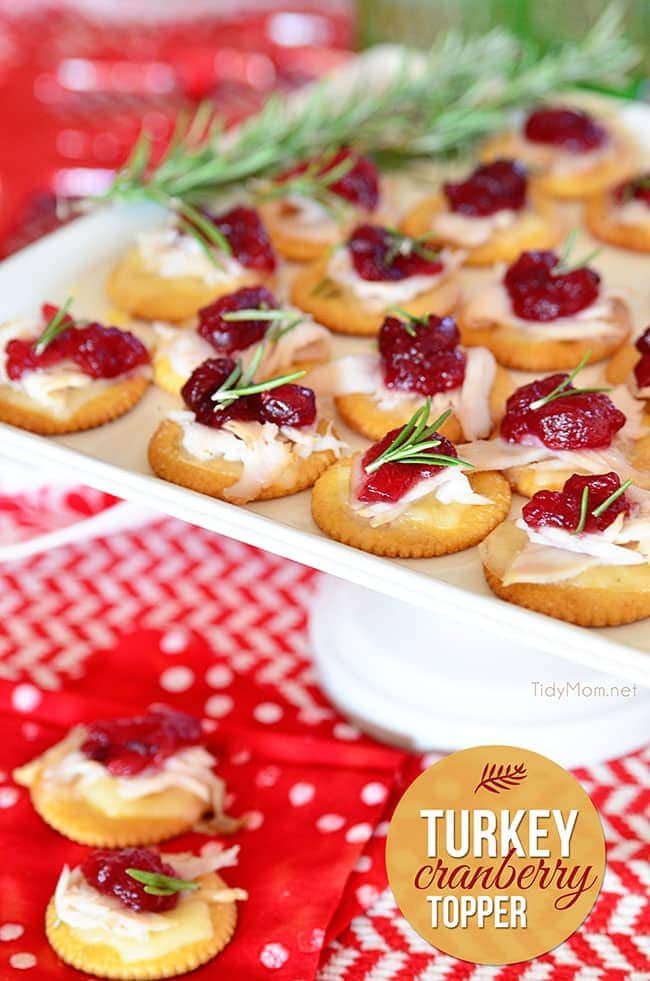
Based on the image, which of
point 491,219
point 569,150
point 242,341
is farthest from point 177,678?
point 569,150

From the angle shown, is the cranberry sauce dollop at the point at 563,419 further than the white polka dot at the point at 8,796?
No

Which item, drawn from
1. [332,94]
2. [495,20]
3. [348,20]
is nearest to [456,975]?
[332,94]

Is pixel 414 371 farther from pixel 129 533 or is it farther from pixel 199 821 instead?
pixel 129 533

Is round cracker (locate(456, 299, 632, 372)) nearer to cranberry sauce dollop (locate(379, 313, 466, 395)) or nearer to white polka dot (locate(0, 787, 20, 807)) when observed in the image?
cranberry sauce dollop (locate(379, 313, 466, 395))

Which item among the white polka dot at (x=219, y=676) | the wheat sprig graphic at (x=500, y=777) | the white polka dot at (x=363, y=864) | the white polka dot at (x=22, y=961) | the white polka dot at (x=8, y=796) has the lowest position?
the white polka dot at (x=219, y=676)

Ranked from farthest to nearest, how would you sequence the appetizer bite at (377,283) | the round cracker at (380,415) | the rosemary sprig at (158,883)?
the appetizer bite at (377,283) → the round cracker at (380,415) → the rosemary sprig at (158,883)

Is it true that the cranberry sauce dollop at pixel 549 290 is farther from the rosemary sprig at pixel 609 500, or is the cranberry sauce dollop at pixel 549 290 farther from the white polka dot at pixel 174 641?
the white polka dot at pixel 174 641

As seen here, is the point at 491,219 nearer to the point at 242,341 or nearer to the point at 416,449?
the point at 242,341

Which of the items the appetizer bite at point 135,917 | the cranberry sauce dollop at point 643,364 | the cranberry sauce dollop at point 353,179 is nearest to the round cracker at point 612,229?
the cranberry sauce dollop at point 353,179
